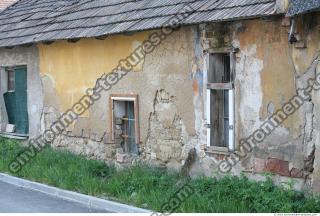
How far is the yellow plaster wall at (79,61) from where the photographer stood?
10.7 m

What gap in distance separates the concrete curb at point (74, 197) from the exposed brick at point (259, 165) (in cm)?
168

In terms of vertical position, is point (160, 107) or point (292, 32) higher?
point (292, 32)

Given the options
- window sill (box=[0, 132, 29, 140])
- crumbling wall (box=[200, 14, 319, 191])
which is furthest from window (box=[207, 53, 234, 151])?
window sill (box=[0, 132, 29, 140])

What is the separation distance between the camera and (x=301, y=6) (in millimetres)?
6867

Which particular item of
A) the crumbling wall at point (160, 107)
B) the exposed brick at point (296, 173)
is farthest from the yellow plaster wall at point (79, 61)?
the exposed brick at point (296, 173)

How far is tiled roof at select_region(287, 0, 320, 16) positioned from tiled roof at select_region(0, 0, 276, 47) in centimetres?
36

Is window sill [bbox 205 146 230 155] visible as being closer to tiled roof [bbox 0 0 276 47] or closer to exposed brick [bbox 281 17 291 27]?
tiled roof [bbox 0 0 276 47]

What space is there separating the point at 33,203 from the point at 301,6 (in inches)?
205

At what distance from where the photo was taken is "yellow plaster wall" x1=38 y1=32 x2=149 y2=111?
10.7 meters

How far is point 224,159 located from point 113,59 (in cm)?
339

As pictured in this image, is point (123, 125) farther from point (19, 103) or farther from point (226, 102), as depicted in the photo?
point (19, 103)

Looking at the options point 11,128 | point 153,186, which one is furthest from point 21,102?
point 153,186

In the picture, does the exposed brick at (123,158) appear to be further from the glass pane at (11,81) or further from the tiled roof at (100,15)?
the glass pane at (11,81)

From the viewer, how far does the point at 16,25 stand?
46.4 feet
